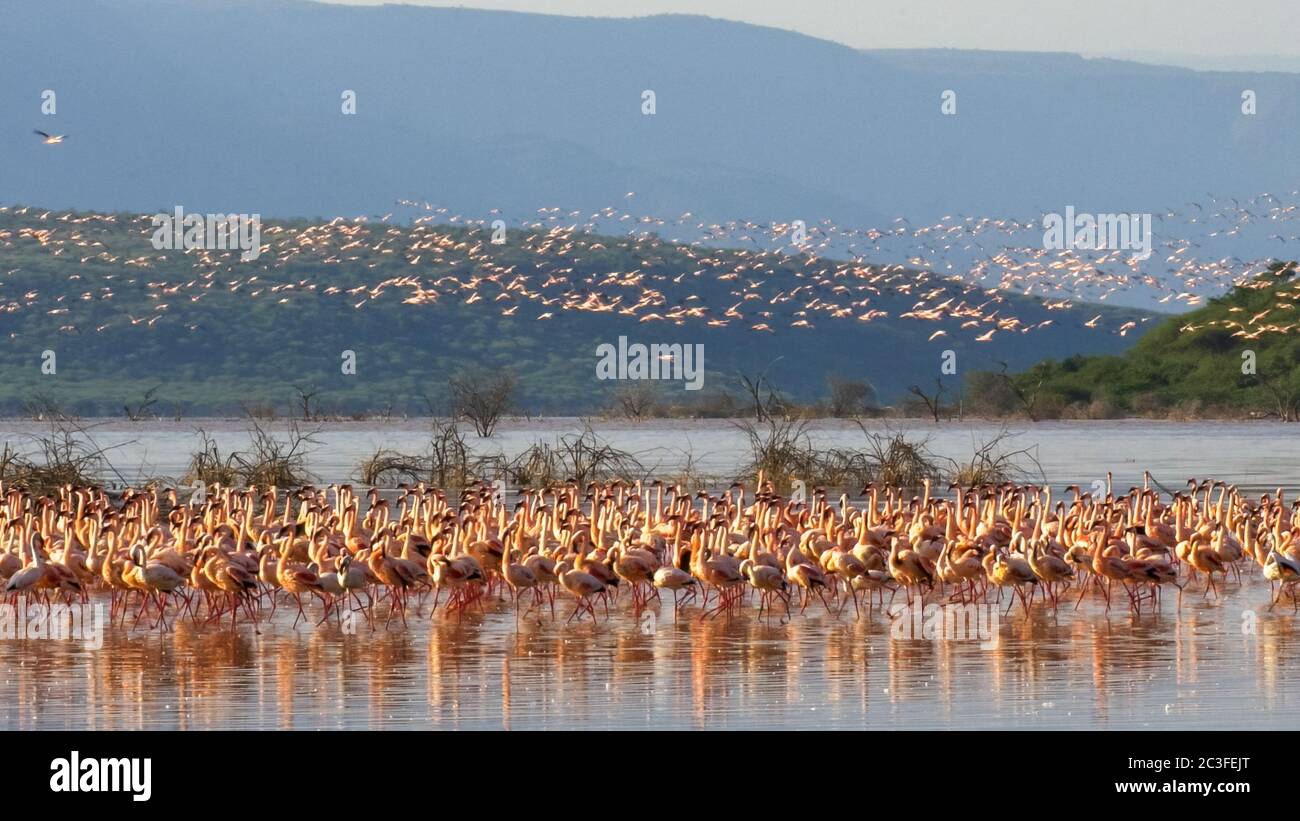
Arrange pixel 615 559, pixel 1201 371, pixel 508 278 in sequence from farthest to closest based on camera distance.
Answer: pixel 508 278, pixel 1201 371, pixel 615 559

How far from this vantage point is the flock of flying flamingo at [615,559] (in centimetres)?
1734

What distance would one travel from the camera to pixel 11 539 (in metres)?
19.1

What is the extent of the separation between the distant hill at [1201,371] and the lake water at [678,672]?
4732 centimetres

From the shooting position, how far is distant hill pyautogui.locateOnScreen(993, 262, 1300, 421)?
66000 millimetres

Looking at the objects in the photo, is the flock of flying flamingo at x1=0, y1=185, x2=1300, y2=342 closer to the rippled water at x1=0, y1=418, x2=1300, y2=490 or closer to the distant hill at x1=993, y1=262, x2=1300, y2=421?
the distant hill at x1=993, y1=262, x2=1300, y2=421

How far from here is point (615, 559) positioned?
1811 centimetres

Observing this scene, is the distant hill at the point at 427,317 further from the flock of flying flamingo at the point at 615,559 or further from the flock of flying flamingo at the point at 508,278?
the flock of flying flamingo at the point at 615,559

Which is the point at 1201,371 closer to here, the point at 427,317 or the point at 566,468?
the point at 427,317

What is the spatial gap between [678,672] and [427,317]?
69.7 metres

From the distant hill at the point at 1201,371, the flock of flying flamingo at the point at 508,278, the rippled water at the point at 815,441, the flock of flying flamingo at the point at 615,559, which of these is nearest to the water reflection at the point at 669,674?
the flock of flying flamingo at the point at 615,559

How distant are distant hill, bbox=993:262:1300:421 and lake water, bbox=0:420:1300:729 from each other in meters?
47.3

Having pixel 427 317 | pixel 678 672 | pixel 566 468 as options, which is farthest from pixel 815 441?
pixel 427 317

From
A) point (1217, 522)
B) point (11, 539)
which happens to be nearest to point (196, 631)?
point (11, 539)

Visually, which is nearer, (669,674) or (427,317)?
(669,674)
